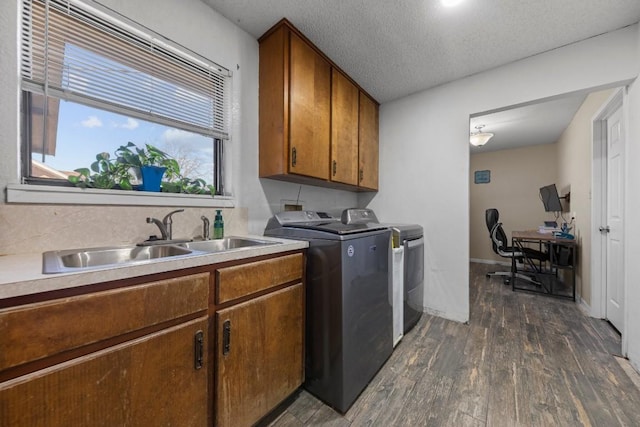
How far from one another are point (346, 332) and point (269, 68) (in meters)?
1.83

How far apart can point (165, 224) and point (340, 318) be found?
3.51 ft

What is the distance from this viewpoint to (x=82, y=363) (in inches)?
26.8

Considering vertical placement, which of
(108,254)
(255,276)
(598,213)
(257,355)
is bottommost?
(257,355)

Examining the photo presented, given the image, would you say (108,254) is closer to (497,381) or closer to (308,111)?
(308,111)

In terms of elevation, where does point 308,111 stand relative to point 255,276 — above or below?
above

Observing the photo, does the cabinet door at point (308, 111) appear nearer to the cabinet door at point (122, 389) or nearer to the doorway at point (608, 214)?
the cabinet door at point (122, 389)

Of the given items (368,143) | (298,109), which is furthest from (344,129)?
(298,109)

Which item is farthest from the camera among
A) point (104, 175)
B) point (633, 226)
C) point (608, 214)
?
point (608, 214)

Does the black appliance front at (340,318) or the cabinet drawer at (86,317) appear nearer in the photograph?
the cabinet drawer at (86,317)

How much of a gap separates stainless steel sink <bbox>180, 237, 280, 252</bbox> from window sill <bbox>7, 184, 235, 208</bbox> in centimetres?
27

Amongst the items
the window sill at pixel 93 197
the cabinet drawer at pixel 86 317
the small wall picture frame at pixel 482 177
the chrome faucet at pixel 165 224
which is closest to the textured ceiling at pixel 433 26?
the window sill at pixel 93 197

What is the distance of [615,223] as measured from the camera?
218 centimetres

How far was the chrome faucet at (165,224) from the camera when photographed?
127cm

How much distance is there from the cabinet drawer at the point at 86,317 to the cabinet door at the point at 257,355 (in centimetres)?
21
